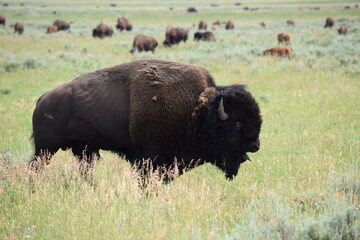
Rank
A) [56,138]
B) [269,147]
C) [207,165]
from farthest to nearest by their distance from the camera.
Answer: [269,147]
[207,165]
[56,138]

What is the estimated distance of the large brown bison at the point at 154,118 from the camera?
17.7ft

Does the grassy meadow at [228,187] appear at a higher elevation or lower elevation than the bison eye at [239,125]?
lower

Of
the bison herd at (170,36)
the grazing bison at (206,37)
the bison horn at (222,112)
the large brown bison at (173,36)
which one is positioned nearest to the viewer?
the bison horn at (222,112)

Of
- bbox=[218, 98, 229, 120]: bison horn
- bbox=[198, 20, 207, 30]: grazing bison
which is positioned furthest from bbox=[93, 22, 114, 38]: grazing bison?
bbox=[218, 98, 229, 120]: bison horn

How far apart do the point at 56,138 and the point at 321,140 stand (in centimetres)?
485

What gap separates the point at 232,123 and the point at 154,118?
0.94 meters

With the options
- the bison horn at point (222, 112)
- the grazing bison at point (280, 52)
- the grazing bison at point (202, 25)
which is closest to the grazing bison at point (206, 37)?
the grazing bison at point (280, 52)

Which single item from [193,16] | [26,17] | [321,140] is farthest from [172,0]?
[321,140]

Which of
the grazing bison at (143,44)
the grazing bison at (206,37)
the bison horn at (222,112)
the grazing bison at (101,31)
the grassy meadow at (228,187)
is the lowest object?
the grazing bison at (101,31)

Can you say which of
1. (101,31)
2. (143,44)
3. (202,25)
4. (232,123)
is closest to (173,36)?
(143,44)

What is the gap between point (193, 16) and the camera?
86.5m

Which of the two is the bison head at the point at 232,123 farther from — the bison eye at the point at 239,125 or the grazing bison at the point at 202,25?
the grazing bison at the point at 202,25

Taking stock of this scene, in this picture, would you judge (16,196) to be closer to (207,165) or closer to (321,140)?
(207,165)

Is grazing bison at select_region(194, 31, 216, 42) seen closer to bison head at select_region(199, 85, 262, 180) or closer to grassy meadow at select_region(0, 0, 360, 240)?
grassy meadow at select_region(0, 0, 360, 240)
